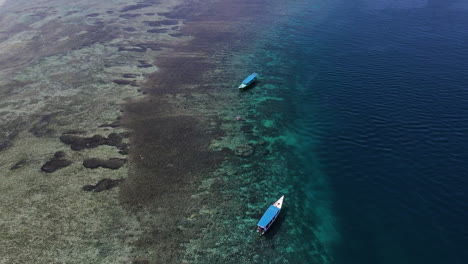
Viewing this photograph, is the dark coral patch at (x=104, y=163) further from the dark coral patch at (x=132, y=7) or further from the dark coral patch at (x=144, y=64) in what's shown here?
the dark coral patch at (x=132, y=7)

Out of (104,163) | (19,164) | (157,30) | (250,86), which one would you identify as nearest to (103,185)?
(104,163)

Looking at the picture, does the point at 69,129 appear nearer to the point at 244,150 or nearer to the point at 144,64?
the point at 144,64

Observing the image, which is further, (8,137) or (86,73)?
(86,73)

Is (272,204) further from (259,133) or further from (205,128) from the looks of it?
(205,128)

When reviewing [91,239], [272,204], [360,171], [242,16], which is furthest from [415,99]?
[242,16]

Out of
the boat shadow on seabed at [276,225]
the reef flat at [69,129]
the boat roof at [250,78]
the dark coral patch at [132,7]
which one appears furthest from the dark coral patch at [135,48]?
the boat shadow on seabed at [276,225]
